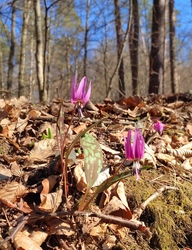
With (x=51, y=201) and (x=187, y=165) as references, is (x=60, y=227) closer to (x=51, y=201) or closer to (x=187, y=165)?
(x=51, y=201)

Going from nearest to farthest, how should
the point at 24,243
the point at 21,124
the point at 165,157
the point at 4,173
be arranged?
the point at 24,243 < the point at 4,173 < the point at 165,157 < the point at 21,124

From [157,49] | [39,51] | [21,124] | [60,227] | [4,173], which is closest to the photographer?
[60,227]

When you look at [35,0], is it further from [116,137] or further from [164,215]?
[164,215]

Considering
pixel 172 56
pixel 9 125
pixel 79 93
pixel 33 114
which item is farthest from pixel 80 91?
pixel 172 56

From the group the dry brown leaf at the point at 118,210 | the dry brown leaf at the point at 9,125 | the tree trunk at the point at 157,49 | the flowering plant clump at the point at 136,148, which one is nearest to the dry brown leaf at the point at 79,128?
the dry brown leaf at the point at 9,125

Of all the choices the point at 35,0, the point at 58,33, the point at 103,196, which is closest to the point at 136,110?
the point at 103,196

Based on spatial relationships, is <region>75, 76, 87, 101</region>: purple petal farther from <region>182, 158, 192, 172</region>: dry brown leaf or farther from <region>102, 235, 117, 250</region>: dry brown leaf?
<region>182, 158, 192, 172</region>: dry brown leaf

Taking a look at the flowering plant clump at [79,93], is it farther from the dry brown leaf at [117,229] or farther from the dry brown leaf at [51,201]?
the dry brown leaf at [117,229]
